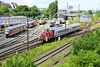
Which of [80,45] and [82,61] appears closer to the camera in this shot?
[82,61]

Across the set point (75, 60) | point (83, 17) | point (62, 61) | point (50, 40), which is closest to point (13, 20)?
point (50, 40)

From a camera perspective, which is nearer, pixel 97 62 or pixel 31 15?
pixel 97 62

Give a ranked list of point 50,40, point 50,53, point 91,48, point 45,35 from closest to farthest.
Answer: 1. point 91,48
2. point 50,53
3. point 45,35
4. point 50,40

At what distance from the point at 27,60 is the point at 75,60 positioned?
565 centimetres

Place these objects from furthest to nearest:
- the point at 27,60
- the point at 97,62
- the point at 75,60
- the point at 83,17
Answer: the point at 83,17, the point at 75,60, the point at 97,62, the point at 27,60

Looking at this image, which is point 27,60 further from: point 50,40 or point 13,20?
point 13,20

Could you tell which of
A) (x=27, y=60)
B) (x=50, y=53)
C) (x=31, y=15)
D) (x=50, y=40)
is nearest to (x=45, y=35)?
(x=50, y=40)

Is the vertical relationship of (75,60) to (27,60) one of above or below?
below

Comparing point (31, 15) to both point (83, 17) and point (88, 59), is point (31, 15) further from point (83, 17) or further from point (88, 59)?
point (88, 59)

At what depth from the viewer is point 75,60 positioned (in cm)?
1295

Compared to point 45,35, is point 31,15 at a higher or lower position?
higher

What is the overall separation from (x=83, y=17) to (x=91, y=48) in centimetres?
6576

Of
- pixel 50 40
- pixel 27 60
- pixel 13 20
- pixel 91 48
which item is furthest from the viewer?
pixel 13 20

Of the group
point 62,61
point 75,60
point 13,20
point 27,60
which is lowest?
point 62,61
